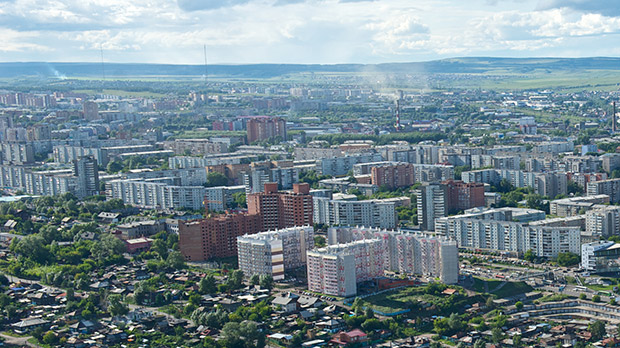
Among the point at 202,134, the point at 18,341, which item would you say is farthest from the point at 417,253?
the point at 202,134

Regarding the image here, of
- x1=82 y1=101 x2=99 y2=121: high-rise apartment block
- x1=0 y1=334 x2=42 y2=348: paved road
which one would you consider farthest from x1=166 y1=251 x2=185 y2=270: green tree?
x1=82 y1=101 x2=99 y2=121: high-rise apartment block

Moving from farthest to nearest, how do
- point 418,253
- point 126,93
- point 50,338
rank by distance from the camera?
point 126,93, point 418,253, point 50,338

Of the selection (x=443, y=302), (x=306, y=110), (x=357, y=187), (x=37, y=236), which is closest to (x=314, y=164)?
(x=357, y=187)

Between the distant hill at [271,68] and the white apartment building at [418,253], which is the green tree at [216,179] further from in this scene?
the distant hill at [271,68]

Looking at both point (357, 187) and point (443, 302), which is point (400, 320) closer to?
point (443, 302)

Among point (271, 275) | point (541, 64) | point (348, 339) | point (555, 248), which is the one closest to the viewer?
point (348, 339)

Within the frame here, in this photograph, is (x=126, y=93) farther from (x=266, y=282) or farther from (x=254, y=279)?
(x=266, y=282)
